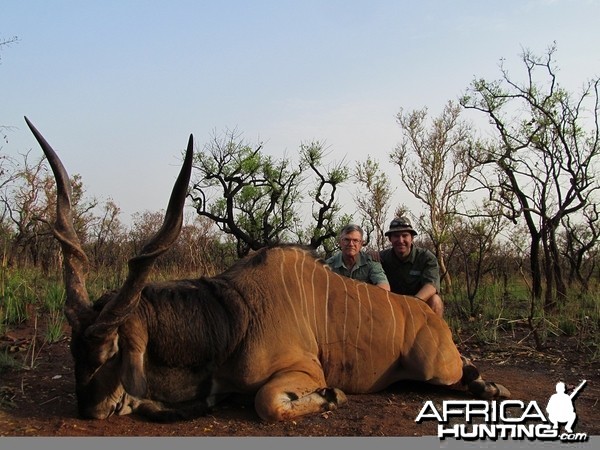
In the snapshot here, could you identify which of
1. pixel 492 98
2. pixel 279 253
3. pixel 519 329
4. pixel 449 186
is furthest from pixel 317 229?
pixel 279 253

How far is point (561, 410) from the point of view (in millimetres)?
3201

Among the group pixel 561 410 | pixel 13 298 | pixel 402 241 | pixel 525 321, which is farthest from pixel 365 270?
pixel 13 298

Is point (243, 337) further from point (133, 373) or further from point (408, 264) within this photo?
point (408, 264)

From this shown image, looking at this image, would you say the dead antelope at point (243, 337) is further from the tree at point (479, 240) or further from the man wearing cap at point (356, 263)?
the tree at point (479, 240)

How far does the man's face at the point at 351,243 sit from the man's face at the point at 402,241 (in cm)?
37

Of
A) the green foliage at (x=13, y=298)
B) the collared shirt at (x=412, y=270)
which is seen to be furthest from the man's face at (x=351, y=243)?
the green foliage at (x=13, y=298)

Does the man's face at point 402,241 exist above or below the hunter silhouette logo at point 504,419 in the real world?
above

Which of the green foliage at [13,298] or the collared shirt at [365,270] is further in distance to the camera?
the green foliage at [13,298]

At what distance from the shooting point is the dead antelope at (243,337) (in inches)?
111

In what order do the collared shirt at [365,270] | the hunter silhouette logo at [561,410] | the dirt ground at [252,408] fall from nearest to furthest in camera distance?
the dirt ground at [252,408], the hunter silhouette logo at [561,410], the collared shirt at [365,270]

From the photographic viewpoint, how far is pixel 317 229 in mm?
15828

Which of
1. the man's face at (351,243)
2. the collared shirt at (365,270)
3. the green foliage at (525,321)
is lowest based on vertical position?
the green foliage at (525,321)

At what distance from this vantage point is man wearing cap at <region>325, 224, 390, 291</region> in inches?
184

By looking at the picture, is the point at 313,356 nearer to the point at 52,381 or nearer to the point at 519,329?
the point at 52,381
